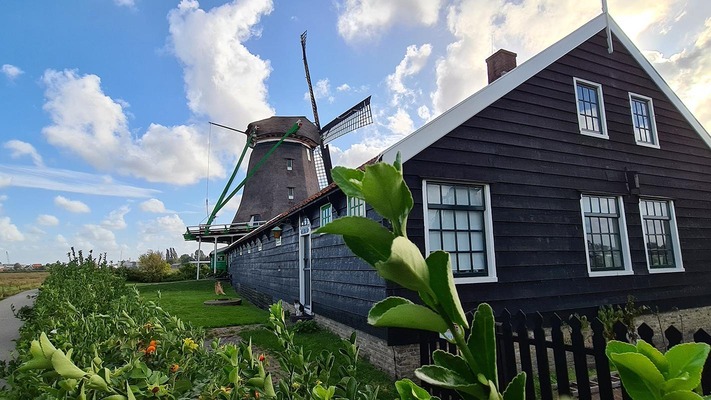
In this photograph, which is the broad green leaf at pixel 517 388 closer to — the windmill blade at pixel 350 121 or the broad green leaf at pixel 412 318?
the broad green leaf at pixel 412 318

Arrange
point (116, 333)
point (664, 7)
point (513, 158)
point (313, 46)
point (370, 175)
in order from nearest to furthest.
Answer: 1. point (370, 175)
2. point (116, 333)
3. point (664, 7)
4. point (513, 158)
5. point (313, 46)

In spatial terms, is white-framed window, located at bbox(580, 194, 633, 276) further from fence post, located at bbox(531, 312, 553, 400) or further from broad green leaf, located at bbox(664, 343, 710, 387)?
broad green leaf, located at bbox(664, 343, 710, 387)

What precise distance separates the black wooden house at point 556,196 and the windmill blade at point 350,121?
377 inches

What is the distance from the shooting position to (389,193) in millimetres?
404

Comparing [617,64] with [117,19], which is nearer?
[117,19]

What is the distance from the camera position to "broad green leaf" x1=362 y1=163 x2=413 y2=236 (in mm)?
394

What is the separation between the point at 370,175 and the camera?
1.30ft

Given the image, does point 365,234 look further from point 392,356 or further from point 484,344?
point 392,356

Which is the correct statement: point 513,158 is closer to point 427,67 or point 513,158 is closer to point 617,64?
point 427,67

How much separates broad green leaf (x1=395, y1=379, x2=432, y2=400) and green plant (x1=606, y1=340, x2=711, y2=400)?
19 cm

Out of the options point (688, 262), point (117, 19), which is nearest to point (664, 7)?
point (688, 262)

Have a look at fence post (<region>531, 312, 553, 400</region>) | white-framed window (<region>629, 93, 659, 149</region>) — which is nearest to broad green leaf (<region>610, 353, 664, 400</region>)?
fence post (<region>531, 312, 553, 400</region>)

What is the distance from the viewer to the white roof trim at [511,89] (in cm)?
579

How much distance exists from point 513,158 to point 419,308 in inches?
277
